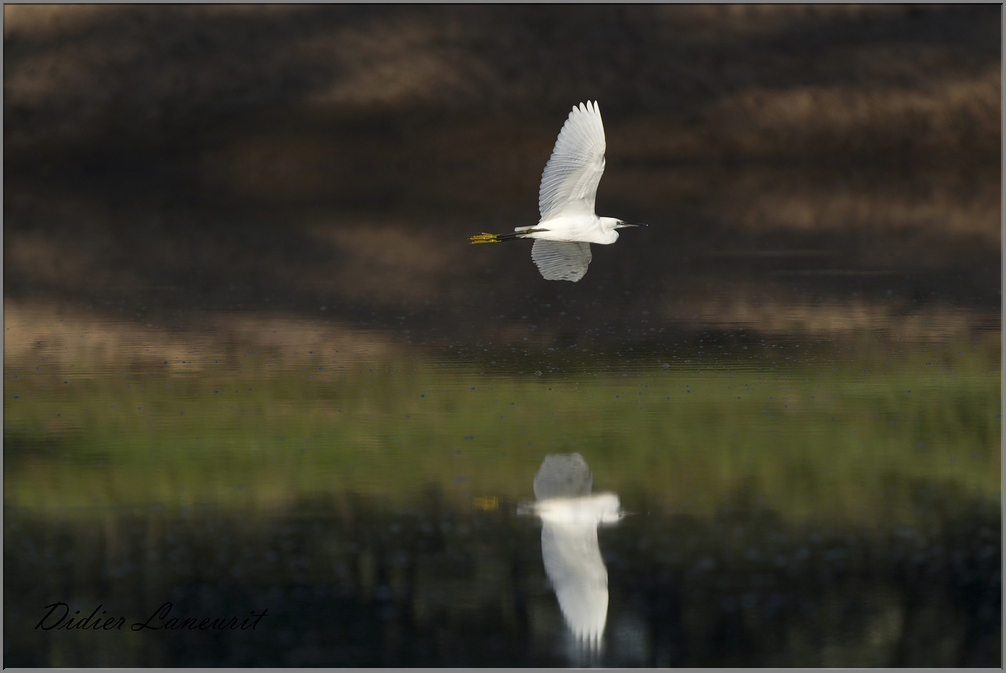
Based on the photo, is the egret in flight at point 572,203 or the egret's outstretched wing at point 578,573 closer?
the egret's outstretched wing at point 578,573

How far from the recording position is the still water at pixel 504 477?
6.44 meters

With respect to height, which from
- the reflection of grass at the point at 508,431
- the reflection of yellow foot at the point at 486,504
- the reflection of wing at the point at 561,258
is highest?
the reflection of wing at the point at 561,258

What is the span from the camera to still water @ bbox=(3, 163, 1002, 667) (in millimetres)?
6441

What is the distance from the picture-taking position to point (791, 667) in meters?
6.09

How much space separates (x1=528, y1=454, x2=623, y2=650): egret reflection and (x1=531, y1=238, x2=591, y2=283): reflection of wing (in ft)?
10.8

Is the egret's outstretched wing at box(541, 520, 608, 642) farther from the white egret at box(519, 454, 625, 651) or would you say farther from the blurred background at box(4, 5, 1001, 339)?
the blurred background at box(4, 5, 1001, 339)

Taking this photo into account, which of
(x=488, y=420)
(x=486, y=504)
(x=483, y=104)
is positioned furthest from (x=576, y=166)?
(x=483, y=104)

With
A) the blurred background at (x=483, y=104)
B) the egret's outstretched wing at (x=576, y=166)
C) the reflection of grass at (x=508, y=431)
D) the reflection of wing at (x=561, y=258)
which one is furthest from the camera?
the blurred background at (x=483, y=104)

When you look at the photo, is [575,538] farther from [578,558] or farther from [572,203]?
[572,203]

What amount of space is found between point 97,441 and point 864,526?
205 inches

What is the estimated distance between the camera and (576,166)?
11.3 meters

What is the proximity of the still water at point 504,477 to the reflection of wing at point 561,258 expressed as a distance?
2.68 feet

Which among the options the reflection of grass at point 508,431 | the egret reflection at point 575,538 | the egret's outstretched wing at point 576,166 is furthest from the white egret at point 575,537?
the egret's outstretched wing at point 576,166

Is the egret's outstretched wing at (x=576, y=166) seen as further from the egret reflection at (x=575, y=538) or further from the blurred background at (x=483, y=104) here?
the blurred background at (x=483, y=104)
